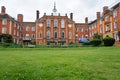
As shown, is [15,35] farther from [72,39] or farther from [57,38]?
[72,39]

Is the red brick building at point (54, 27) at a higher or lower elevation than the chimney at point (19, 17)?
lower

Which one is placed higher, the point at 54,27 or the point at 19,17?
Answer: the point at 19,17

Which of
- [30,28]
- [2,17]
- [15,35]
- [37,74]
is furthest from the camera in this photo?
[30,28]

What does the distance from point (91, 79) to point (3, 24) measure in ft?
190

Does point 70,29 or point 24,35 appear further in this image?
point 24,35

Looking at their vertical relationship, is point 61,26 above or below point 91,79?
above

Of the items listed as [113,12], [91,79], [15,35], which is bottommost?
[91,79]

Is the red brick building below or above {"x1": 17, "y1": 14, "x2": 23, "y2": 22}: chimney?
below

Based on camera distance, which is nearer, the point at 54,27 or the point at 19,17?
the point at 54,27

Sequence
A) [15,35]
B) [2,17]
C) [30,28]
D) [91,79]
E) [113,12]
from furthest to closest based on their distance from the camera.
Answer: [30,28]
[15,35]
[2,17]
[113,12]
[91,79]

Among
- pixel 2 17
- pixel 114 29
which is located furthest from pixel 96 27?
pixel 2 17

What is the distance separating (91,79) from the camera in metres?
7.11

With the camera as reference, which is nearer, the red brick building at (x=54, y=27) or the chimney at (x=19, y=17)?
the red brick building at (x=54, y=27)

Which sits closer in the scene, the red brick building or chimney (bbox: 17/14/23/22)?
the red brick building
